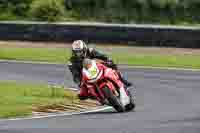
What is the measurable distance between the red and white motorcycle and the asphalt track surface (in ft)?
1.17

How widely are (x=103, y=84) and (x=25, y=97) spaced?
8.59 feet

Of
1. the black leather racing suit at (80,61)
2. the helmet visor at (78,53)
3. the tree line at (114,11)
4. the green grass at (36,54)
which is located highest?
the helmet visor at (78,53)

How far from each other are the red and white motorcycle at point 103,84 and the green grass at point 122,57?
37.1 ft

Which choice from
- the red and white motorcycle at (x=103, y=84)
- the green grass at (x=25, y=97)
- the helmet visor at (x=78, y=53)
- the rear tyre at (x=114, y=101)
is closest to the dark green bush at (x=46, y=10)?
the green grass at (x=25, y=97)

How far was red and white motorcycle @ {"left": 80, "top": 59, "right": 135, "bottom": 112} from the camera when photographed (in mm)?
17438

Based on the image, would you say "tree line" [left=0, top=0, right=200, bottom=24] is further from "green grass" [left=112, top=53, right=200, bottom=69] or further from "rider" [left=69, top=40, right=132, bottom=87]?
"rider" [left=69, top=40, right=132, bottom=87]

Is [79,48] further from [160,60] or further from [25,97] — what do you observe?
[160,60]

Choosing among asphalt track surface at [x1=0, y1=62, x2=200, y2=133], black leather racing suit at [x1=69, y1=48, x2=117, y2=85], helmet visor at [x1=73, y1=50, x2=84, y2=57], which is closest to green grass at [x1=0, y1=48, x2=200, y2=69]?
asphalt track surface at [x1=0, y1=62, x2=200, y2=133]

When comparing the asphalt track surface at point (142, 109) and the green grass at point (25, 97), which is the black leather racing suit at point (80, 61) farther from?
the asphalt track surface at point (142, 109)

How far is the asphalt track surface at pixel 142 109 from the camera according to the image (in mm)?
13523

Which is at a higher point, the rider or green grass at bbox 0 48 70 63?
the rider

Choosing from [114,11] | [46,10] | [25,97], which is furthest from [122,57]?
[25,97]

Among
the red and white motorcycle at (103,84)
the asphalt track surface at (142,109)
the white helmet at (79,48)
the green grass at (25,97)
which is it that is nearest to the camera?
the asphalt track surface at (142,109)

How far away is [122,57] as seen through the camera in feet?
102
